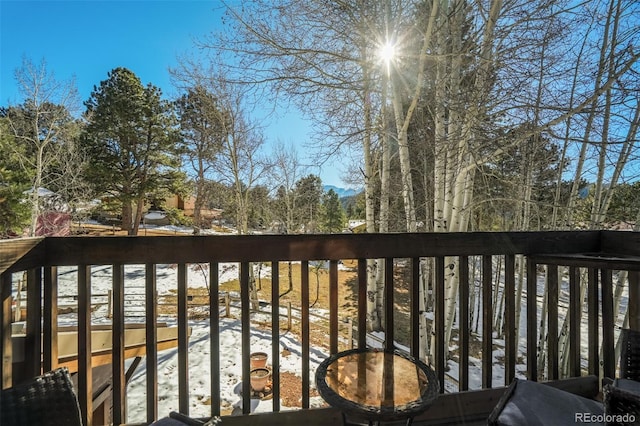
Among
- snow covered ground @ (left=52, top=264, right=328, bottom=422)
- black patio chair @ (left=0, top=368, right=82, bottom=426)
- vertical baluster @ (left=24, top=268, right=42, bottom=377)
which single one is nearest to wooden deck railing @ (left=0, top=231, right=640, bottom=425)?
vertical baluster @ (left=24, top=268, right=42, bottom=377)

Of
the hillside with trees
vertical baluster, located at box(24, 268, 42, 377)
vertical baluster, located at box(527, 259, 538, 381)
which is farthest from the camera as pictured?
the hillside with trees

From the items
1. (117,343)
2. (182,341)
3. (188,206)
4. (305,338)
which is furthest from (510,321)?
(188,206)

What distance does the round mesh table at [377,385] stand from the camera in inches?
40.1

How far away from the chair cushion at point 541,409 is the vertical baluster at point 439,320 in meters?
0.43

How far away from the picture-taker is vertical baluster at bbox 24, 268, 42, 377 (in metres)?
1.27

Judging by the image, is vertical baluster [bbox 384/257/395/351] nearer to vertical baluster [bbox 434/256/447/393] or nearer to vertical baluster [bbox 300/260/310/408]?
vertical baluster [bbox 434/256/447/393]

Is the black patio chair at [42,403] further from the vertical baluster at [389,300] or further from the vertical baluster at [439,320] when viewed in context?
the vertical baluster at [439,320]

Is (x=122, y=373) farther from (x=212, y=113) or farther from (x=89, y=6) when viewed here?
(x=212, y=113)

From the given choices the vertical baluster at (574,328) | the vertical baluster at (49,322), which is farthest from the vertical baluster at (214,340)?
the vertical baluster at (574,328)

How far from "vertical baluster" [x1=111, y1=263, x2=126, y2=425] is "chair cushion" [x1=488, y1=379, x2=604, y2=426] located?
5.19ft

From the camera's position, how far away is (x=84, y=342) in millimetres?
1367

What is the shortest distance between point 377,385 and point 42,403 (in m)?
1.12

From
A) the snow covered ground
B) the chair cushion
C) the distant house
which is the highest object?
the distant house

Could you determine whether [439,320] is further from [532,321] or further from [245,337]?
[245,337]
